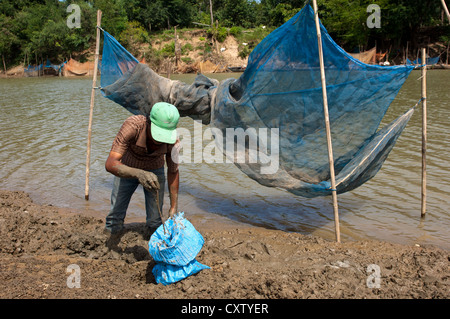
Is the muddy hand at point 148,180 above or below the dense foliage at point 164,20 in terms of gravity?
below

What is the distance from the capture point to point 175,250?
264 cm

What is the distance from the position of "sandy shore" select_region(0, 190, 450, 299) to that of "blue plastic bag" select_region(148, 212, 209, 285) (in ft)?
0.24

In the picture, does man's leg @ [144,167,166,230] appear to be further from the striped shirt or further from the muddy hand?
the muddy hand

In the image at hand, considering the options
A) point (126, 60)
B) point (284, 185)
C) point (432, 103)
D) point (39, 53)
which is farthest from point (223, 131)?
point (39, 53)

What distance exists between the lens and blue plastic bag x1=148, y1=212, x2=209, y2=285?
8.67ft

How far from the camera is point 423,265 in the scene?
9.46 feet

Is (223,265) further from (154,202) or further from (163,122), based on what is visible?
(163,122)

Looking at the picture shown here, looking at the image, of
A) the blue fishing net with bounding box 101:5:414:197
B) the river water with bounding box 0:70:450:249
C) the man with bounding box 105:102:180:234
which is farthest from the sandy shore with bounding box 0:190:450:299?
the blue fishing net with bounding box 101:5:414:197

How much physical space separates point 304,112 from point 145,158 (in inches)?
67.5

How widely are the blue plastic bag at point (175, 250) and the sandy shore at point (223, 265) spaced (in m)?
0.07

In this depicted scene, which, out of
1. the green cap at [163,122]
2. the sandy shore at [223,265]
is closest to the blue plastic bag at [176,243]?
the sandy shore at [223,265]

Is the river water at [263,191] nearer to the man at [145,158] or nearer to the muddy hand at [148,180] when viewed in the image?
the man at [145,158]

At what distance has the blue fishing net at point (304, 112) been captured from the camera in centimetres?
362
